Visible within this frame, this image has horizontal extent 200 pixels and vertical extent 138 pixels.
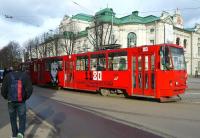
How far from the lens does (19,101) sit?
25.5ft

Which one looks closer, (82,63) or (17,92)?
(17,92)

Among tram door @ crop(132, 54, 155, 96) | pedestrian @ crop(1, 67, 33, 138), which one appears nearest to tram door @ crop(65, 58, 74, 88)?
tram door @ crop(132, 54, 155, 96)

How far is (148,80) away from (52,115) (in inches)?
289

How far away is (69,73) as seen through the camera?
28.6 metres

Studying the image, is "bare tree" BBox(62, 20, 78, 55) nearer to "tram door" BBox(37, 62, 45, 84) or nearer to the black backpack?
"tram door" BBox(37, 62, 45, 84)

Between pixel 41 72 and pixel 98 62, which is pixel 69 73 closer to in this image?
pixel 98 62

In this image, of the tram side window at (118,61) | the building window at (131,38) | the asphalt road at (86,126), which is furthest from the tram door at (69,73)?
the building window at (131,38)

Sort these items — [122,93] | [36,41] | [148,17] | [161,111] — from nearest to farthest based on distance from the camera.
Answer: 1. [161,111]
2. [122,93]
3. [36,41]
4. [148,17]


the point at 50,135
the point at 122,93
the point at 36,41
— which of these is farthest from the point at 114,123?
the point at 36,41

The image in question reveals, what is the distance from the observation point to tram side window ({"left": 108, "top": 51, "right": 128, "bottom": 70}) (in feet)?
70.9

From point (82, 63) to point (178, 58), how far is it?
8.73 m

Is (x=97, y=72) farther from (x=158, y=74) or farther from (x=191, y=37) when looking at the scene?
(x=191, y=37)

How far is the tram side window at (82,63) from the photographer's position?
85.7 ft

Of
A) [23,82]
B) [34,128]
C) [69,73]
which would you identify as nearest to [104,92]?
[69,73]
